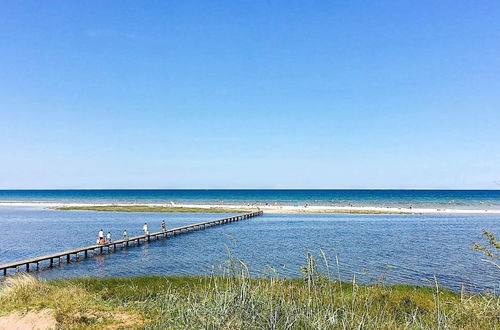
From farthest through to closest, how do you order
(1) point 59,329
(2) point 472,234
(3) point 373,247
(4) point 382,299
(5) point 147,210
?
(5) point 147,210
(2) point 472,234
(3) point 373,247
(4) point 382,299
(1) point 59,329

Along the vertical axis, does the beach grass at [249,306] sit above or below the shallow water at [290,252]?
above

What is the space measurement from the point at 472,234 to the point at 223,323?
129 feet

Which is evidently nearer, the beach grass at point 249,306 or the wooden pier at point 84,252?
the beach grass at point 249,306

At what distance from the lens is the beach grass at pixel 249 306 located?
7992mm

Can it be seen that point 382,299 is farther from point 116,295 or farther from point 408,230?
point 408,230

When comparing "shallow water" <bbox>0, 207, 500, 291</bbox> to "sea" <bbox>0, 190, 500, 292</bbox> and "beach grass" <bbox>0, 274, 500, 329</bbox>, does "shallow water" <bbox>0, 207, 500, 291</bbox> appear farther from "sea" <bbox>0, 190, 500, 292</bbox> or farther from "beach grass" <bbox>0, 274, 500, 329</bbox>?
"beach grass" <bbox>0, 274, 500, 329</bbox>

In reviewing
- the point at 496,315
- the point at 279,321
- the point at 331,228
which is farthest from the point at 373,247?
the point at 279,321

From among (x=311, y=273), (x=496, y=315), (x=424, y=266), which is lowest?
(x=424, y=266)

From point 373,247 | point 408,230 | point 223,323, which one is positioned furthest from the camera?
point 408,230

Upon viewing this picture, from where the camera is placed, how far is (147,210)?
253ft

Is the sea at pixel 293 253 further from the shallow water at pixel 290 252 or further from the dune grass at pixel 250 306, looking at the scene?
the dune grass at pixel 250 306

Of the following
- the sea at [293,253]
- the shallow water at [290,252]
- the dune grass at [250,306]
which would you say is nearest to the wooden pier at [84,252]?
the sea at [293,253]

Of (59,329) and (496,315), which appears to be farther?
(59,329)

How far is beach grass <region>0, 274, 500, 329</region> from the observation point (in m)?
7.99
